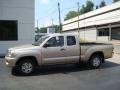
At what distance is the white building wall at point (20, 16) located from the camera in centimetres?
2039

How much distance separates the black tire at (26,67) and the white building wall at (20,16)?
8475 mm

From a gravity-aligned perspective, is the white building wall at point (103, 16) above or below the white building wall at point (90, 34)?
above

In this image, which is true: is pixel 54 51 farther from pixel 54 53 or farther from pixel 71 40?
pixel 71 40

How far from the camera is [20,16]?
Result: 2078 cm

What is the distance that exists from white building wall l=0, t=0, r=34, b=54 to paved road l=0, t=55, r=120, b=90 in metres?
6.77

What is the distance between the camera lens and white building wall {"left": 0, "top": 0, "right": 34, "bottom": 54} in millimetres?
20391

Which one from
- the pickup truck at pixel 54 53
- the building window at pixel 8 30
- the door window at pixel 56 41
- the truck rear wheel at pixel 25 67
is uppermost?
the building window at pixel 8 30

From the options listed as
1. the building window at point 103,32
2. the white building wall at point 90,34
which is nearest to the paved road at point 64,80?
the building window at point 103,32

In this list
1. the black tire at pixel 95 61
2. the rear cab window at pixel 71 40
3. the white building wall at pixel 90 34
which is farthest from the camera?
the white building wall at pixel 90 34

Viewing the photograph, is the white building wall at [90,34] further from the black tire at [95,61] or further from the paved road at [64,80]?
the paved road at [64,80]

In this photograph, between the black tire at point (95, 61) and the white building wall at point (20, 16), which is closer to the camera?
the black tire at point (95, 61)

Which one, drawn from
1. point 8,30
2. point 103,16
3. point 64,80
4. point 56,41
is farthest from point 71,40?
point 103,16

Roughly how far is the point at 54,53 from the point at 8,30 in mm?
8799

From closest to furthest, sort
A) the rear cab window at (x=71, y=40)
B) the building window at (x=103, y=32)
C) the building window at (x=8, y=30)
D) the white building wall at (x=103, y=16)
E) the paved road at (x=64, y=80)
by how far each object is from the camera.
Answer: the paved road at (x=64, y=80) → the rear cab window at (x=71, y=40) → the building window at (x=8, y=30) → the white building wall at (x=103, y=16) → the building window at (x=103, y=32)
